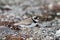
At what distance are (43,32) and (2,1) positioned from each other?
35.9 ft

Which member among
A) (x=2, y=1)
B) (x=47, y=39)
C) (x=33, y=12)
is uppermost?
(x=2, y=1)

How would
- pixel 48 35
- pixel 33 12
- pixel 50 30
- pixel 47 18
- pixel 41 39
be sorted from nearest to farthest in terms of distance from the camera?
1. pixel 41 39
2. pixel 48 35
3. pixel 50 30
4. pixel 47 18
5. pixel 33 12

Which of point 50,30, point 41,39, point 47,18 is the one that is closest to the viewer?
point 41,39

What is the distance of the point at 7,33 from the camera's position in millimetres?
7754

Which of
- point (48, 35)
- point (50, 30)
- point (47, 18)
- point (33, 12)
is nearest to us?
point (48, 35)

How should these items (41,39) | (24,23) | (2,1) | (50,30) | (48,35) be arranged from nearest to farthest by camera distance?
1. (41,39)
2. (48,35)
3. (50,30)
4. (24,23)
5. (2,1)

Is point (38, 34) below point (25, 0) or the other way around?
below

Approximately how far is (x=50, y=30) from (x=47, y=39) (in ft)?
3.81

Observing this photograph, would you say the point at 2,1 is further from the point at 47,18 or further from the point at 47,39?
the point at 47,39

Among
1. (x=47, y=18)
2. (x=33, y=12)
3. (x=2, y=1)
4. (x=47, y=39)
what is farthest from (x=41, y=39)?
(x=2, y=1)

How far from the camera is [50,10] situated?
13422 mm

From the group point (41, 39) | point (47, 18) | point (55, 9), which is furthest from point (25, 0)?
point (41, 39)

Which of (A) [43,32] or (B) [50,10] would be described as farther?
(B) [50,10]

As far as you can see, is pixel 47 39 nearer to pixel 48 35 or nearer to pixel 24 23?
pixel 48 35
